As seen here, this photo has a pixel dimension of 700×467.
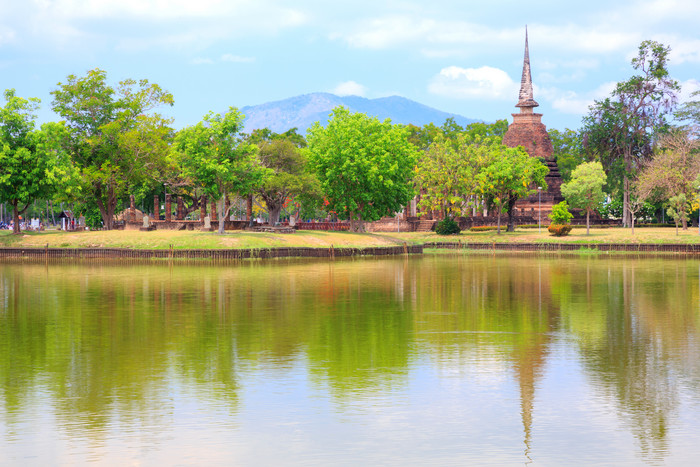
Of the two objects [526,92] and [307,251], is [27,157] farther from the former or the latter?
[526,92]

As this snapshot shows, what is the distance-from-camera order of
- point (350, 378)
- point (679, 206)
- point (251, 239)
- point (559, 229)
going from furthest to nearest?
point (679, 206) → point (559, 229) → point (251, 239) → point (350, 378)

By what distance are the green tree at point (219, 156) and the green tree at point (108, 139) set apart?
983cm

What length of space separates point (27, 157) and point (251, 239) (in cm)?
2126

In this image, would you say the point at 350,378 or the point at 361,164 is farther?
the point at 361,164

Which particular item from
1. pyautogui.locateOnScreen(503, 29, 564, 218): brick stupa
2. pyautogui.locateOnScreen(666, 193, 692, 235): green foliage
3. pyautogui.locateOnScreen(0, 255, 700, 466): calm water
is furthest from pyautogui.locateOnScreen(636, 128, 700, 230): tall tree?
pyautogui.locateOnScreen(0, 255, 700, 466): calm water

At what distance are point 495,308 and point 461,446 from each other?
1862 cm

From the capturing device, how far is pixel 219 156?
241 feet

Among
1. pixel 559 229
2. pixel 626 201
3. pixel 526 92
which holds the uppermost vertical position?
pixel 526 92

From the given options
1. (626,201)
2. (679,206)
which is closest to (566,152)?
(626,201)

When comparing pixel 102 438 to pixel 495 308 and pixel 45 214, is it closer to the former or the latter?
pixel 495 308

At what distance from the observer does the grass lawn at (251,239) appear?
6962 cm

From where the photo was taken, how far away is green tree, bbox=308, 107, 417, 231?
8506 centimetres

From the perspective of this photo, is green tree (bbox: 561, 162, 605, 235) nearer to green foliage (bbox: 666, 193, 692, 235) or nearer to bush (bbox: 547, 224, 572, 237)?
bush (bbox: 547, 224, 572, 237)

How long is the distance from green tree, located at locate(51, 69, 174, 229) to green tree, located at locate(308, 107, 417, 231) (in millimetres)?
16630
